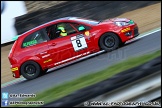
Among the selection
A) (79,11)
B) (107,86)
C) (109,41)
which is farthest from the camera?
(79,11)

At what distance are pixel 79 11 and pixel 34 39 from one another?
6.70 meters

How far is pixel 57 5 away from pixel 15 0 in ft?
6.33

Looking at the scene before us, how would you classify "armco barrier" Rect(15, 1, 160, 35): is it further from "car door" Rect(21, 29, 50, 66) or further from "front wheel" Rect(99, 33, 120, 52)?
"front wheel" Rect(99, 33, 120, 52)

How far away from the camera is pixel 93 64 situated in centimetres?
991

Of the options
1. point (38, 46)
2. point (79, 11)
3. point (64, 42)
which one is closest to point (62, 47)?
point (64, 42)

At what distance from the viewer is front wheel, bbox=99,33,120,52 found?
10.6m

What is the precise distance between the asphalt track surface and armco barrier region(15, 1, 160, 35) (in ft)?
20.6

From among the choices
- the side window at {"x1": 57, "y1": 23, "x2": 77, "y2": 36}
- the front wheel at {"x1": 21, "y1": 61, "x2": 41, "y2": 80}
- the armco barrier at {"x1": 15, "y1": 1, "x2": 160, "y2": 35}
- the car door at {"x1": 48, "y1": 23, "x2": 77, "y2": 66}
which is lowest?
the front wheel at {"x1": 21, "y1": 61, "x2": 41, "y2": 80}

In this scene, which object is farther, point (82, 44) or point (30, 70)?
point (30, 70)

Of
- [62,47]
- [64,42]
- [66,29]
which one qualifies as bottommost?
[62,47]

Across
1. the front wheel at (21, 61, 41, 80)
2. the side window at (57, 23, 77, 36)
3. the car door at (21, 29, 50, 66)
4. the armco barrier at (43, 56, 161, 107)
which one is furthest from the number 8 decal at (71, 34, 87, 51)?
the armco barrier at (43, 56, 161, 107)

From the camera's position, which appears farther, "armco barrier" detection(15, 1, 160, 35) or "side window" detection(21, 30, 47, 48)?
"armco barrier" detection(15, 1, 160, 35)

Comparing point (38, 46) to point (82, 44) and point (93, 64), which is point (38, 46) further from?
point (93, 64)

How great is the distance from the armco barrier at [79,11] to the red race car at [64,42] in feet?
20.2
